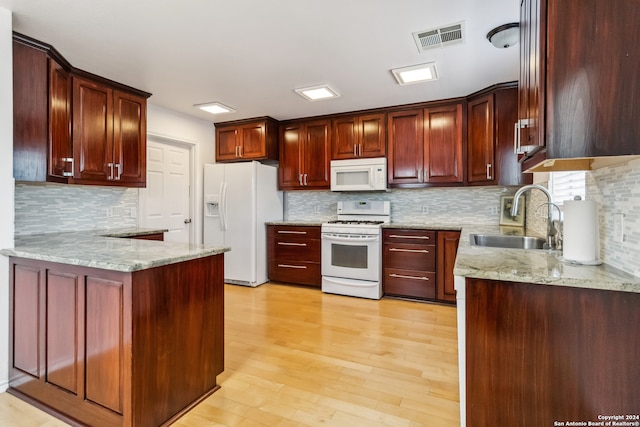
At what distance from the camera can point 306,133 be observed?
4469mm

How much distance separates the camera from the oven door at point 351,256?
3.76 meters

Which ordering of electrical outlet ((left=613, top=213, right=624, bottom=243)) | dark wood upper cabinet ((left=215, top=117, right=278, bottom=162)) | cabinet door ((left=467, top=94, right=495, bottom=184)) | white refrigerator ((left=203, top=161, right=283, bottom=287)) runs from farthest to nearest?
dark wood upper cabinet ((left=215, top=117, right=278, bottom=162))
white refrigerator ((left=203, top=161, right=283, bottom=287))
cabinet door ((left=467, top=94, right=495, bottom=184))
electrical outlet ((left=613, top=213, right=624, bottom=243))

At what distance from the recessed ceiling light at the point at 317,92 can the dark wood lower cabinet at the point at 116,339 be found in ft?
6.99

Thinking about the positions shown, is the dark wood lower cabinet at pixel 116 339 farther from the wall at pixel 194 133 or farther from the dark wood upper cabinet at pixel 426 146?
the dark wood upper cabinet at pixel 426 146

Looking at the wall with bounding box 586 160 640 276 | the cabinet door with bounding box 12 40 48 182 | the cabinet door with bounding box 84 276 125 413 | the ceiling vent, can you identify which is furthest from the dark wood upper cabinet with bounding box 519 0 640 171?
the cabinet door with bounding box 12 40 48 182

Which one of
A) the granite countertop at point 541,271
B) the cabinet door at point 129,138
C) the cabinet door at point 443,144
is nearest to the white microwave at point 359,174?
the cabinet door at point 443,144

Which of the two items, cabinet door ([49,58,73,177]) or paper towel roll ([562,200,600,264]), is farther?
cabinet door ([49,58,73,177])

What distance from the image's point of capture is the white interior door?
12.6ft

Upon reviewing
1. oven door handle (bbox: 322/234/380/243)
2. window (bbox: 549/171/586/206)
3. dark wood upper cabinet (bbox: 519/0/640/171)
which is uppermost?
dark wood upper cabinet (bbox: 519/0/640/171)

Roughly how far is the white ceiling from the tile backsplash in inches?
44.8

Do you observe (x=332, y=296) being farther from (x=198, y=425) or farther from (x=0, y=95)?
(x=0, y=95)

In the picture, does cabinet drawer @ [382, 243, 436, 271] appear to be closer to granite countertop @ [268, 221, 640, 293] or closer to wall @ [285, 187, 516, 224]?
wall @ [285, 187, 516, 224]

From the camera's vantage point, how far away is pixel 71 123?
269cm

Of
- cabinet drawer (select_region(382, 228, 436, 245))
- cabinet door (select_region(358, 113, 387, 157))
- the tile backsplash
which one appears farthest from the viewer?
cabinet door (select_region(358, 113, 387, 157))
